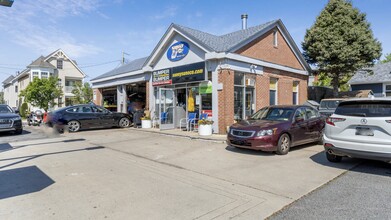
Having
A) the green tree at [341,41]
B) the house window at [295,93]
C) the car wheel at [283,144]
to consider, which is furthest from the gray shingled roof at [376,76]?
the car wheel at [283,144]

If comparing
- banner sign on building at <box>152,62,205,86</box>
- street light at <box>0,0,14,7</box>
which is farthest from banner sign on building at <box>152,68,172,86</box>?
street light at <box>0,0,14,7</box>


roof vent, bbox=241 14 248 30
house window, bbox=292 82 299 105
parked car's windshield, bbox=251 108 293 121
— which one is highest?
roof vent, bbox=241 14 248 30

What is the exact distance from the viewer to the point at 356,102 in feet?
19.6

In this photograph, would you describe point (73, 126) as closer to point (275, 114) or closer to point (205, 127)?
point (205, 127)

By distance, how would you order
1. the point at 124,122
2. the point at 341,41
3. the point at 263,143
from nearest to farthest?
the point at 263,143 < the point at 124,122 < the point at 341,41

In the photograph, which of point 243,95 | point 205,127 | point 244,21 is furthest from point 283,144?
point 244,21

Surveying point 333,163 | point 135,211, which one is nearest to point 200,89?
point 333,163

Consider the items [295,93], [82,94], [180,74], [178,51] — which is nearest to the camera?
[180,74]

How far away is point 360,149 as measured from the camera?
551cm

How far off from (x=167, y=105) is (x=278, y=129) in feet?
26.1

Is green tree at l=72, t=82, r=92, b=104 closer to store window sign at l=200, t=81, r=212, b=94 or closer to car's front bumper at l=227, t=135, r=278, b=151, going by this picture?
store window sign at l=200, t=81, r=212, b=94

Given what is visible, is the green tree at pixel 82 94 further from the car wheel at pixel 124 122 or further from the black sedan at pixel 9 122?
the black sedan at pixel 9 122

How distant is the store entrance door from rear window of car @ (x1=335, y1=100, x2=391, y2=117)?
9190 mm

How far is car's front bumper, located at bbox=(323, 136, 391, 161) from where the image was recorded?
17.1ft
